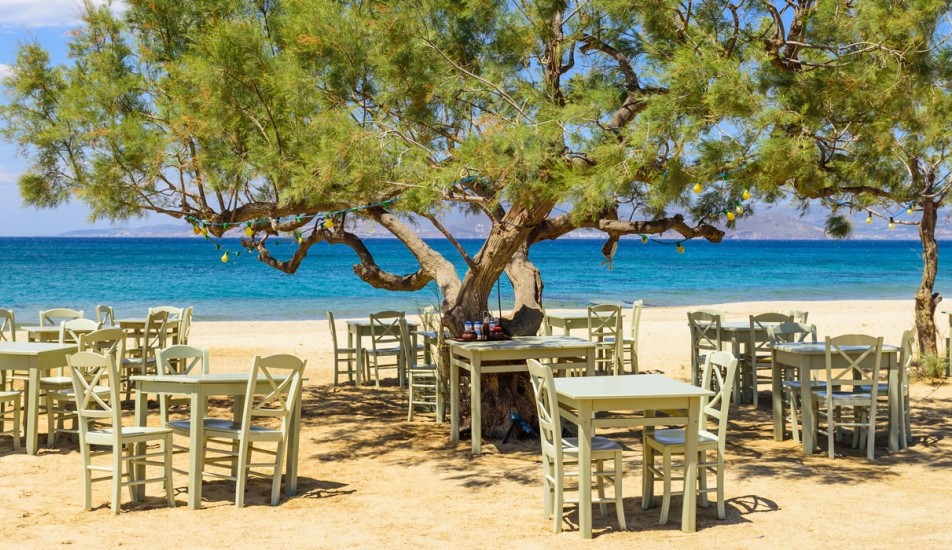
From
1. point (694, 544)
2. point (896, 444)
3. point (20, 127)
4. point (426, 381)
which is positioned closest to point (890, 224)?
point (896, 444)

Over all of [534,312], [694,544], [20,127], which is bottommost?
[694,544]

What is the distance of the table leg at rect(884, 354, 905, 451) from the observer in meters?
6.50

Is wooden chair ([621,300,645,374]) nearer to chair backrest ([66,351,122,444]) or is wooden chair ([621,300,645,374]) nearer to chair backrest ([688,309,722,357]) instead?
chair backrest ([688,309,722,357])

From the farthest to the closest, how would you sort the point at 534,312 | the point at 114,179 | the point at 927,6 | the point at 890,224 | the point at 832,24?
the point at 890,224
the point at 534,312
the point at 114,179
the point at 832,24
the point at 927,6

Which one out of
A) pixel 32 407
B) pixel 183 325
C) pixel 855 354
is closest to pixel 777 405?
pixel 855 354

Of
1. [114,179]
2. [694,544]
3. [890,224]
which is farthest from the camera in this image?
[890,224]

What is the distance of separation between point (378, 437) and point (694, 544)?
3291mm

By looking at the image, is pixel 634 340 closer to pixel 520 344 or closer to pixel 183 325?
pixel 520 344

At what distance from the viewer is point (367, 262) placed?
315 inches

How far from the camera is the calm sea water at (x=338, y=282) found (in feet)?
96.7

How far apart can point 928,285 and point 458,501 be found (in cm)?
646

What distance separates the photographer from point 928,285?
955cm

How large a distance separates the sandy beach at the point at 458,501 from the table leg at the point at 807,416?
0.30 ft

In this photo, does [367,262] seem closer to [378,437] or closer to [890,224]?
[378,437]
